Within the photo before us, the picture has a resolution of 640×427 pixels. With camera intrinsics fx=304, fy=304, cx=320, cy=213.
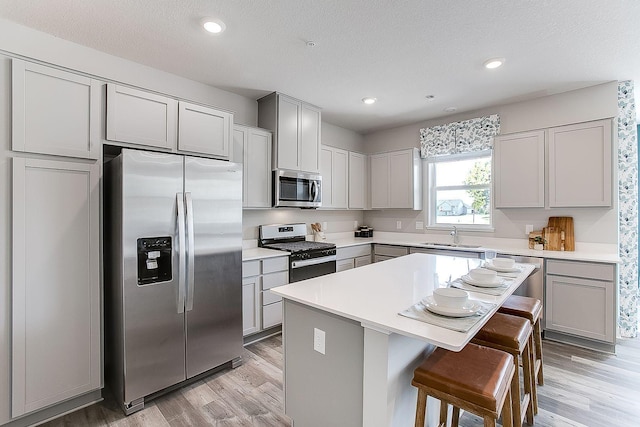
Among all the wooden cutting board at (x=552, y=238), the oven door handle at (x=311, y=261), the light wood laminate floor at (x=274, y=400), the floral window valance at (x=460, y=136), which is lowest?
the light wood laminate floor at (x=274, y=400)

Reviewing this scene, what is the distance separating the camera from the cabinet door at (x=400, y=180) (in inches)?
179

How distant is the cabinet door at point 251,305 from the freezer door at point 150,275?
0.71 metres

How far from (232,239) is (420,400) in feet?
6.02

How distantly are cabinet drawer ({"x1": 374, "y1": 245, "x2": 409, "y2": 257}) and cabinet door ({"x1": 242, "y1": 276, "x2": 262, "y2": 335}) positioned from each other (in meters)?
2.13

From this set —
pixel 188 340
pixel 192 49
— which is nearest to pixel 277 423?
pixel 188 340

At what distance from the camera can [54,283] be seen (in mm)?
2012

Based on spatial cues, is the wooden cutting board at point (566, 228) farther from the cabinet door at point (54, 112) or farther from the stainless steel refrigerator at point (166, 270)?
the cabinet door at point (54, 112)

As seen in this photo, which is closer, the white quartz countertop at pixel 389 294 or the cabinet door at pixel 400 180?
the white quartz countertop at pixel 389 294

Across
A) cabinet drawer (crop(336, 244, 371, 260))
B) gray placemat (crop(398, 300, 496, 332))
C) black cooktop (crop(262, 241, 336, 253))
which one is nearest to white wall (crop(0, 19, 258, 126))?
black cooktop (crop(262, 241, 336, 253))

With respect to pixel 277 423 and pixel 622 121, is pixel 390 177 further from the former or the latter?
pixel 277 423

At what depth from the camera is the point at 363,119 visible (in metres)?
4.56

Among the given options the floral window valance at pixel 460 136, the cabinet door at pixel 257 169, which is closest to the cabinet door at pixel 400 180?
the floral window valance at pixel 460 136

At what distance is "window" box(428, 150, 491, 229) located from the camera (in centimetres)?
418

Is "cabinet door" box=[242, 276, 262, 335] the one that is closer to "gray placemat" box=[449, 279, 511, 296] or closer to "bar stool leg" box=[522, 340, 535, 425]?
"gray placemat" box=[449, 279, 511, 296]
